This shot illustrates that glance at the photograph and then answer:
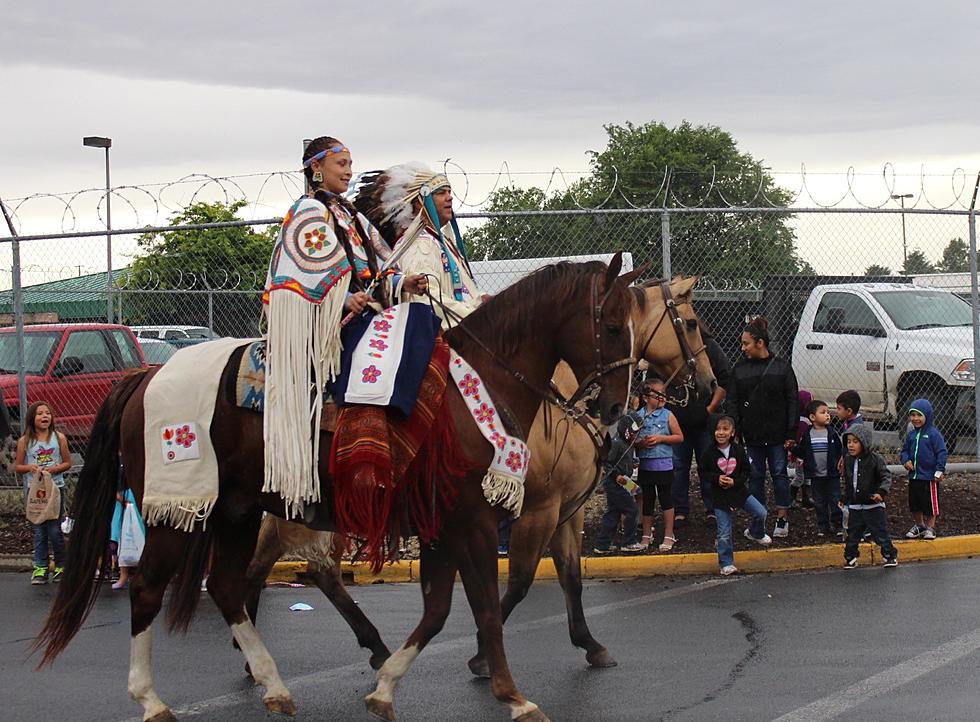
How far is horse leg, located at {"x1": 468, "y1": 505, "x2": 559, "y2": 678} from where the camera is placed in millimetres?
6898

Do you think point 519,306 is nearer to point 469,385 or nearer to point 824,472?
point 469,385

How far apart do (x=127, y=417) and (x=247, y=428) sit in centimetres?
Answer: 67

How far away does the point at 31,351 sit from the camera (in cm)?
1509

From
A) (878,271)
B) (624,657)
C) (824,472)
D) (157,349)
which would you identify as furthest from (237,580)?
(157,349)

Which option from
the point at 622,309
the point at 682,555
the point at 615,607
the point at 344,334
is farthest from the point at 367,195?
the point at 682,555

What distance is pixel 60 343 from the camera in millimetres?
14875

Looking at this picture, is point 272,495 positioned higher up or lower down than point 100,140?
lower down

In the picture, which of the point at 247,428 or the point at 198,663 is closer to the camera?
the point at 247,428

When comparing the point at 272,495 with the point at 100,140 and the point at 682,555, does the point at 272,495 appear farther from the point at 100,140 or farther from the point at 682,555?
the point at 100,140

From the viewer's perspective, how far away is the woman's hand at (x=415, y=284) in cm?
620

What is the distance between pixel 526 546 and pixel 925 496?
17.7 feet

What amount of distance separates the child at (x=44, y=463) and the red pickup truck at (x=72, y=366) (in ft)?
9.58

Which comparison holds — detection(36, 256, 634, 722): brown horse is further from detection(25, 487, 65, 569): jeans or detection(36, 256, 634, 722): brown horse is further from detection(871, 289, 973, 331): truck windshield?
detection(871, 289, 973, 331): truck windshield

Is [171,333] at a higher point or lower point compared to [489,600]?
higher
